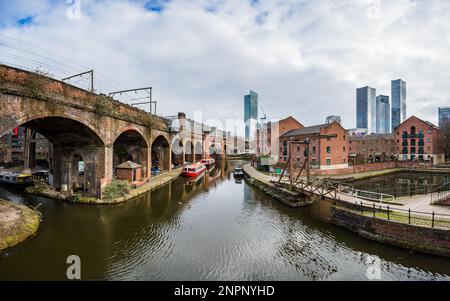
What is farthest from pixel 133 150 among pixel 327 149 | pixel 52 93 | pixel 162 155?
pixel 327 149

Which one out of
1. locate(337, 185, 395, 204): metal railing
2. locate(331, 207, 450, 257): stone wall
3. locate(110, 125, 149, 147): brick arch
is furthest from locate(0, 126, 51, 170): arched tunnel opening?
locate(331, 207, 450, 257): stone wall

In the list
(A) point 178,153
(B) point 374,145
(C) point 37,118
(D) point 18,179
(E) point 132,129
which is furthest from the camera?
(B) point 374,145

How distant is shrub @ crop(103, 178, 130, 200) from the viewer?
1680 cm

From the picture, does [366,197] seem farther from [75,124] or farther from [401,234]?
[75,124]

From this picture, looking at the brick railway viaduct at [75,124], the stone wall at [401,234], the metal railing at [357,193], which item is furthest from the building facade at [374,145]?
the brick railway viaduct at [75,124]

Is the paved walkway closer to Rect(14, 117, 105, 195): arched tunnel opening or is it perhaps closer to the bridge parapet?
Rect(14, 117, 105, 195): arched tunnel opening

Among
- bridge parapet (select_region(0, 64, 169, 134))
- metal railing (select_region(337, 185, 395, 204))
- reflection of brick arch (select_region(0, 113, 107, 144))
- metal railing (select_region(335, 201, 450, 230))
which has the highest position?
bridge parapet (select_region(0, 64, 169, 134))

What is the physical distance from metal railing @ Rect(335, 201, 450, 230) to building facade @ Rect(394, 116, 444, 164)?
4805cm

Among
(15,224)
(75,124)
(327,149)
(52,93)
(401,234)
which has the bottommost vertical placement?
(401,234)

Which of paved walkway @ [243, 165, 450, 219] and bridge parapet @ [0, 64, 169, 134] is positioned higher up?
bridge parapet @ [0, 64, 169, 134]

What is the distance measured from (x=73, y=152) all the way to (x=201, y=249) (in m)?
15.1

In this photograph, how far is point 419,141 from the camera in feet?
160
